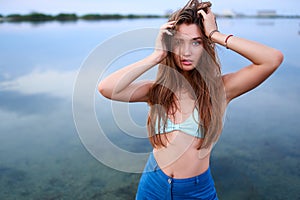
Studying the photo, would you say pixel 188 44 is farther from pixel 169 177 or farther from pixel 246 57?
pixel 169 177

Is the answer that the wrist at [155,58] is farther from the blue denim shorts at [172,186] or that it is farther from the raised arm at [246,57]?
the blue denim shorts at [172,186]

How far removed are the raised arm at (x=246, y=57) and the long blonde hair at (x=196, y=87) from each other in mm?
34

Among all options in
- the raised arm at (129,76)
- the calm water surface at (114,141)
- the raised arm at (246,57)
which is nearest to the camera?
the raised arm at (246,57)

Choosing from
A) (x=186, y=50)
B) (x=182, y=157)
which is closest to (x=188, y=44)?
(x=186, y=50)

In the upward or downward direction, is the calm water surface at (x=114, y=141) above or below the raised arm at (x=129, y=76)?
below

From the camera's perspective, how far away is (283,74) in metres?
6.45

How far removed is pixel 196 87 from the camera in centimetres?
128

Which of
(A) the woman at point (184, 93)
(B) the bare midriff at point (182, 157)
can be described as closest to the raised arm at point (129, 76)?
(A) the woman at point (184, 93)

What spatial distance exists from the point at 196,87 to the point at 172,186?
0.39 m

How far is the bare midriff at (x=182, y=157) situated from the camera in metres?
1.20

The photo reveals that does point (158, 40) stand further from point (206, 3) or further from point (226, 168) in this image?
point (226, 168)

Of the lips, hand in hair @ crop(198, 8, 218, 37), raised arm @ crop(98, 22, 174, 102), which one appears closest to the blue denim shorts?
raised arm @ crop(98, 22, 174, 102)

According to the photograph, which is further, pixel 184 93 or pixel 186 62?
pixel 184 93

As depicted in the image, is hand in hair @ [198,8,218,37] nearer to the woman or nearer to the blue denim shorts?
the woman
